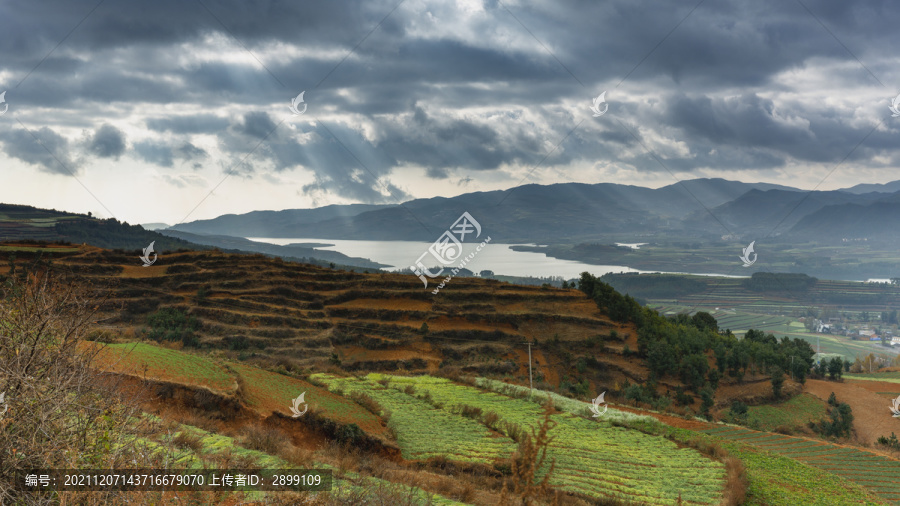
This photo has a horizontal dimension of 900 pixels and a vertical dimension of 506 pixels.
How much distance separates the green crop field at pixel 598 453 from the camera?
12.2 metres

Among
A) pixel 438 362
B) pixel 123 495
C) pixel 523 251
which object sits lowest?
pixel 438 362

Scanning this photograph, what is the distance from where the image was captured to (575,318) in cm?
4134

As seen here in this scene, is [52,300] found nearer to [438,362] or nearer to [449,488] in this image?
[449,488]

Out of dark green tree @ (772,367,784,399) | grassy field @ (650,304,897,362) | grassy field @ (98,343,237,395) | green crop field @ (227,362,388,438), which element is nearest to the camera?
grassy field @ (98,343,237,395)

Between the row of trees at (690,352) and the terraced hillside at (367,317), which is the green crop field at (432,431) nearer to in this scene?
the terraced hillside at (367,317)

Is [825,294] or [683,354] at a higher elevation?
[825,294]

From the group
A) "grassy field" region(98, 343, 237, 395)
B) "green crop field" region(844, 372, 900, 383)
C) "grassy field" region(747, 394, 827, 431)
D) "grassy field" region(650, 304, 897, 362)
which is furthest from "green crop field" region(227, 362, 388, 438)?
"grassy field" region(650, 304, 897, 362)

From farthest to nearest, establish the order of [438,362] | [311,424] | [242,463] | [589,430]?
[438,362]
[589,430]
[311,424]
[242,463]

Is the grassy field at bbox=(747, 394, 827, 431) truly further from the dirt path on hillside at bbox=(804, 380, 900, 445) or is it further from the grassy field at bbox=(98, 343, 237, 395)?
the grassy field at bbox=(98, 343, 237, 395)

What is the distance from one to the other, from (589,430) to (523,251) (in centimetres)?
14855

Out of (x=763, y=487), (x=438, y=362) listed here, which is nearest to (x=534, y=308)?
(x=438, y=362)

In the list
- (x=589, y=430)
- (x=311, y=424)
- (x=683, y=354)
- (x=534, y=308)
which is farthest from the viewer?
(x=534, y=308)

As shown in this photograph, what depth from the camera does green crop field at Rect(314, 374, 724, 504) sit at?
12.2m

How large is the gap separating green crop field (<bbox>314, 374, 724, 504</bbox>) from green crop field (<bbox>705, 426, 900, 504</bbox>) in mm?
6483
